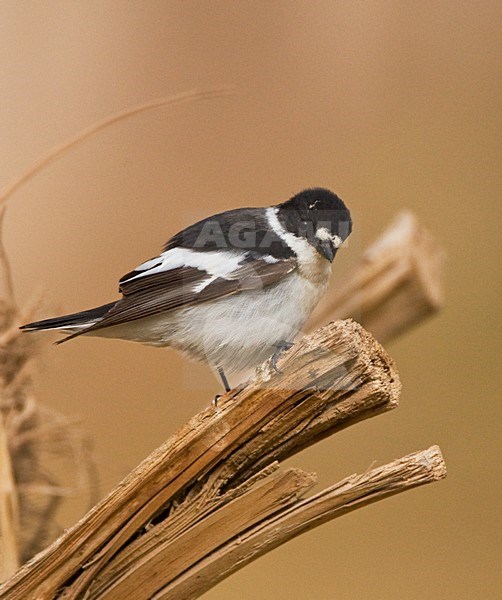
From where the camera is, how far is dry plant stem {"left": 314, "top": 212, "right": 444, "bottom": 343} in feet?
6.49

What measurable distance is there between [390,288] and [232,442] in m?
1.04

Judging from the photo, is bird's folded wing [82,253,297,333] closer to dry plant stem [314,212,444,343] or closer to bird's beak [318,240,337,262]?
bird's beak [318,240,337,262]

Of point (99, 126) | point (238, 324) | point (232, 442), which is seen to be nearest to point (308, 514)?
point (232, 442)

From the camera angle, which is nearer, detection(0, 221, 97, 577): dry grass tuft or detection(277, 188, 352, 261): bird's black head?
detection(277, 188, 352, 261): bird's black head

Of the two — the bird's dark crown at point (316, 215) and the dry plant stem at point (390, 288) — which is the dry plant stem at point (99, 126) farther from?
the dry plant stem at point (390, 288)

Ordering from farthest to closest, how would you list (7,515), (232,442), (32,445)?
(32,445), (7,515), (232,442)

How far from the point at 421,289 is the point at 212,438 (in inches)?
42.7

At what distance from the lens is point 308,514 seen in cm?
104

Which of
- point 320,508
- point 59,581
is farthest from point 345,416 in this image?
point 59,581

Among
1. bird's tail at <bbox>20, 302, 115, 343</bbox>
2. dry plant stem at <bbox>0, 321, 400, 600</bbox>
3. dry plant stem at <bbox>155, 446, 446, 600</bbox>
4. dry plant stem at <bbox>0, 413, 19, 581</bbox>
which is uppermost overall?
bird's tail at <bbox>20, 302, 115, 343</bbox>

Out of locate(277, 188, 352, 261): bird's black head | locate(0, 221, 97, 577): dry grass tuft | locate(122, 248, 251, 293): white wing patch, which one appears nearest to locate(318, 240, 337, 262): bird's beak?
locate(277, 188, 352, 261): bird's black head

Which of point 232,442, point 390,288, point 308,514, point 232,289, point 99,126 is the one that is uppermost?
point 99,126

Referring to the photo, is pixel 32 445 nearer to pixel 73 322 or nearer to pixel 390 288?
pixel 73 322

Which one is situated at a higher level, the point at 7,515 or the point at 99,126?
the point at 99,126
